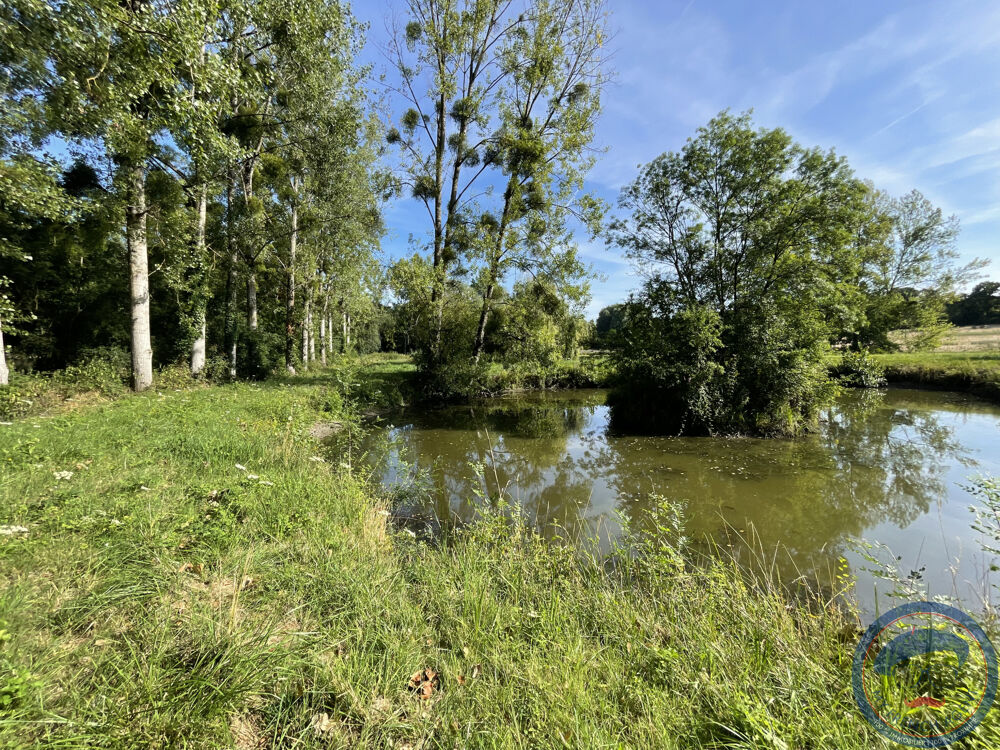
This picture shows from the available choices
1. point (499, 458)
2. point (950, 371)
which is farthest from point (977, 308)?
point (499, 458)

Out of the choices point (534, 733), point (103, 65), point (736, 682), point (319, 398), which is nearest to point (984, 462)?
point (736, 682)

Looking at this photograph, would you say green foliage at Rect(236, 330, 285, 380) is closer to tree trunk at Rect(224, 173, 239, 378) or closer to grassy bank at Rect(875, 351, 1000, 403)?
tree trunk at Rect(224, 173, 239, 378)

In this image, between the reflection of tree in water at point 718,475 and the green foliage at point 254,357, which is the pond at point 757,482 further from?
the green foliage at point 254,357

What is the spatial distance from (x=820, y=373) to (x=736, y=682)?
12263mm

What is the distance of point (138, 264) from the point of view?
30.3 feet

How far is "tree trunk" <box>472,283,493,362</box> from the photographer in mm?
16609

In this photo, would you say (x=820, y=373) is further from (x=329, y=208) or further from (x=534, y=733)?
(x=329, y=208)

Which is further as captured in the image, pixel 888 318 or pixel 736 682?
pixel 888 318

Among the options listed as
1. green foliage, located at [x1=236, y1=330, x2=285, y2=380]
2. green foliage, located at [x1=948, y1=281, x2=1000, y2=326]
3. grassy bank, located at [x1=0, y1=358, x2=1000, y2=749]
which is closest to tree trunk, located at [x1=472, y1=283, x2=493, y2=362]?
green foliage, located at [x1=236, y1=330, x2=285, y2=380]

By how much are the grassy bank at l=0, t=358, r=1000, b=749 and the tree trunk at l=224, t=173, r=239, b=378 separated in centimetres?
1184

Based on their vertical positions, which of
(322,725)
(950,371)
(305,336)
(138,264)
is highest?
(138,264)

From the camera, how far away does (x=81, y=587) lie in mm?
2283

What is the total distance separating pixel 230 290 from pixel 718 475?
19.0 m

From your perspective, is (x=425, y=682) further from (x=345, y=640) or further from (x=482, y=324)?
(x=482, y=324)
